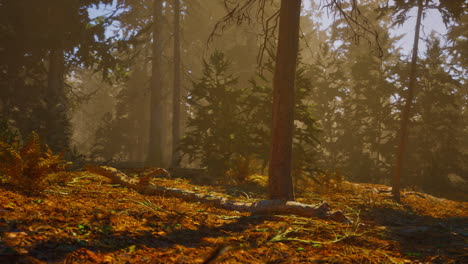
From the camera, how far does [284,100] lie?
644cm

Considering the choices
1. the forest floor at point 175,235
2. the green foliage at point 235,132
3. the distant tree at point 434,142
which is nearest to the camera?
the forest floor at point 175,235

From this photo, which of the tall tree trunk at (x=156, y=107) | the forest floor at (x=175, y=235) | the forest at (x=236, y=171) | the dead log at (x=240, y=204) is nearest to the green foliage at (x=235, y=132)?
the forest at (x=236, y=171)

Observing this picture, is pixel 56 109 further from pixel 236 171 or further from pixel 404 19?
pixel 404 19

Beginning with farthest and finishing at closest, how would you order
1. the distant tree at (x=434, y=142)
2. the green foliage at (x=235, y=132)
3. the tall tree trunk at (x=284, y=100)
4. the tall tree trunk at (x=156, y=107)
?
the tall tree trunk at (x=156, y=107) → the distant tree at (x=434, y=142) → the green foliage at (x=235, y=132) → the tall tree trunk at (x=284, y=100)

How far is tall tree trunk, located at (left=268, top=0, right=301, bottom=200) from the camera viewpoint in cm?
643

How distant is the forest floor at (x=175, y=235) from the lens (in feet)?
9.12

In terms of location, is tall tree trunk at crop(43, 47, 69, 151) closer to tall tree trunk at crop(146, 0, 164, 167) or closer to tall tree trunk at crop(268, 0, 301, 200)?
tall tree trunk at crop(146, 0, 164, 167)

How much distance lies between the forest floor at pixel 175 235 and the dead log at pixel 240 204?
0.28 meters

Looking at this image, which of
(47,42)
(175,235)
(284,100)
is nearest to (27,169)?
(175,235)

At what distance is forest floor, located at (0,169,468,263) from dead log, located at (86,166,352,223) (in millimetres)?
283

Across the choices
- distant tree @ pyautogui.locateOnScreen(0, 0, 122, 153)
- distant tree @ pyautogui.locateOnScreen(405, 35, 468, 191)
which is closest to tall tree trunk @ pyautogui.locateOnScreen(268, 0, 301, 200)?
distant tree @ pyautogui.locateOnScreen(0, 0, 122, 153)

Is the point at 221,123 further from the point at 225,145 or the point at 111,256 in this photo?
the point at 111,256

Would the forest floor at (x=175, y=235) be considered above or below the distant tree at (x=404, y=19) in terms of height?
below

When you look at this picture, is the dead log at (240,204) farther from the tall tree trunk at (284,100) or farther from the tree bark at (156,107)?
the tree bark at (156,107)
